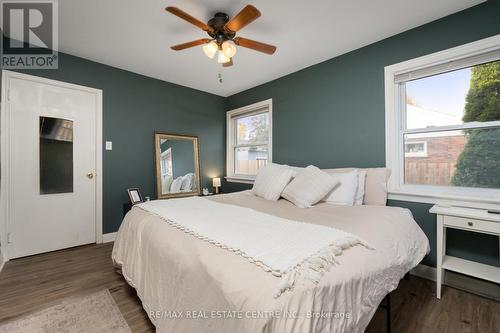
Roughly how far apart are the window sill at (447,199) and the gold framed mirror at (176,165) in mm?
2999

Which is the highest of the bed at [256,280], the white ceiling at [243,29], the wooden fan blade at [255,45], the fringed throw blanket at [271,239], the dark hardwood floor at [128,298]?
the white ceiling at [243,29]

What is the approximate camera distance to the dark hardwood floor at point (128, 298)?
1.49 meters

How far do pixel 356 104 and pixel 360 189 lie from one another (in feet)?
3.52

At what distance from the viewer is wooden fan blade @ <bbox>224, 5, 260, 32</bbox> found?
1.54 m

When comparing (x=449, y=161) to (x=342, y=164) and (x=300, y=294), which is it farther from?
(x=300, y=294)

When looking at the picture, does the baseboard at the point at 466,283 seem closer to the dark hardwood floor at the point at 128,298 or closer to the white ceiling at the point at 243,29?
the dark hardwood floor at the point at 128,298

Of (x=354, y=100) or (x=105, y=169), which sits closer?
(x=354, y=100)

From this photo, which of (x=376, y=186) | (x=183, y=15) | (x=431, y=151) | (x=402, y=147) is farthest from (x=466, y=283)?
(x=183, y=15)

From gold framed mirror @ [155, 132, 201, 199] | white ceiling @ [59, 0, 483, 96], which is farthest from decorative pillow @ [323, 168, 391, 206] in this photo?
gold framed mirror @ [155, 132, 201, 199]

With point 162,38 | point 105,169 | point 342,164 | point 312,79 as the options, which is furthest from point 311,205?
point 105,169

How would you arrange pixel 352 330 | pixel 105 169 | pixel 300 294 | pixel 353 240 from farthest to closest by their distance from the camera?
1. pixel 105 169
2. pixel 353 240
3. pixel 352 330
4. pixel 300 294

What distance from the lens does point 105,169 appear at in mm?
3027

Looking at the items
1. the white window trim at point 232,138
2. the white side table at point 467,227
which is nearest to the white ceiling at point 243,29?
the white window trim at point 232,138

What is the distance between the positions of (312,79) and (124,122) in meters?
2.81
